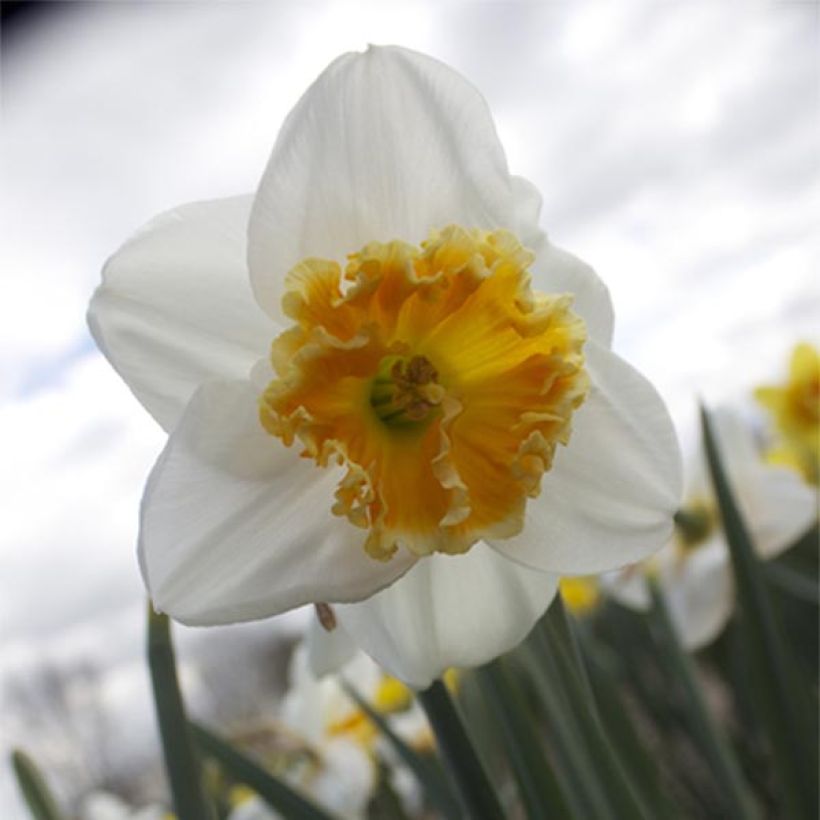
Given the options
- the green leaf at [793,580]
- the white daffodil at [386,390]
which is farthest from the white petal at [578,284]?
the green leaf at [793,580]

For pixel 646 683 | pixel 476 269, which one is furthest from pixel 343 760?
pixel 476 269

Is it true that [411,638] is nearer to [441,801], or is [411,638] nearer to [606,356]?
[606,356]

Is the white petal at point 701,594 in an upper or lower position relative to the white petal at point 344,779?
upper

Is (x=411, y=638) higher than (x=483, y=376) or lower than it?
lower

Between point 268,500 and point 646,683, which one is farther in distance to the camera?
point 646,683

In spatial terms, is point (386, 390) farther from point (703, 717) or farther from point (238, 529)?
point (703, 717)

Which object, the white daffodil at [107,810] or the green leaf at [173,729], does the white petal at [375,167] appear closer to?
the green leaf at [173,729]
